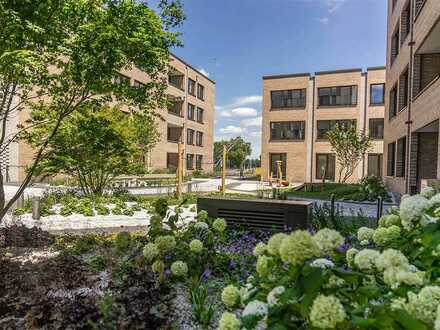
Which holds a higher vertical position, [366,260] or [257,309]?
[366,260]

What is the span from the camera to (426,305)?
1340mm

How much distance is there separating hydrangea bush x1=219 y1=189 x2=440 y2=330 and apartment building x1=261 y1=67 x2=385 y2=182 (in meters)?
32.3

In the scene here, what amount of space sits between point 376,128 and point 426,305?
1365 inches

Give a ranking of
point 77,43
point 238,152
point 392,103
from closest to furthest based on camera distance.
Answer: point 77,43
point 392,103
point 238,152

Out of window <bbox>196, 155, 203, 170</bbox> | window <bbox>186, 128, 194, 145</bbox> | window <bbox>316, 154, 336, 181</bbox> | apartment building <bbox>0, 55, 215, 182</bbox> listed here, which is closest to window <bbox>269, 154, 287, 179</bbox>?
window <bbox>316, 154, 336, 181</bbox>

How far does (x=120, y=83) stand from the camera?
5.09m

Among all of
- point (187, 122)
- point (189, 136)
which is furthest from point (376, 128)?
point (189, 136)

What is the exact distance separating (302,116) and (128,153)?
24.7 meters

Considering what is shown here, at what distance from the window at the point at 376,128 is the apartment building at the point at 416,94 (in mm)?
14514

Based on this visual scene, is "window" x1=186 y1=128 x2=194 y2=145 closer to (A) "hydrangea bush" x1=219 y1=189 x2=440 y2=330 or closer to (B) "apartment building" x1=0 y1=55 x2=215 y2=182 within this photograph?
(B) "apartment building" x1=0 y1=55 x2=215 y2=182

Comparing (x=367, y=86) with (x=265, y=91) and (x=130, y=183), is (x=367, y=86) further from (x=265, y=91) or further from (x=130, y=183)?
(x=130, y=183)

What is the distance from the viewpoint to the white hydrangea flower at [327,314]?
1.33 metres

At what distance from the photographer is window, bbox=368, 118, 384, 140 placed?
106 ft

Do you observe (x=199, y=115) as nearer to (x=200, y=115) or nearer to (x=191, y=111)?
(x=200, y=115)
